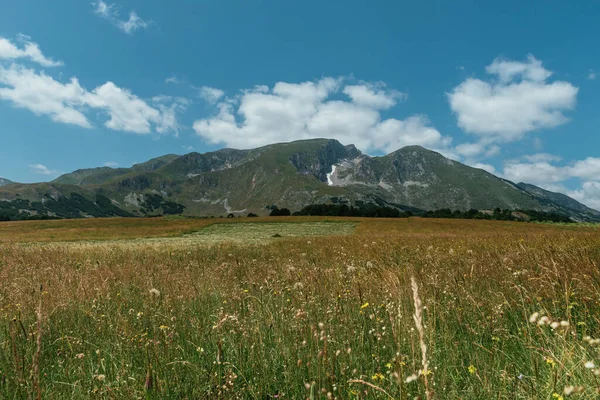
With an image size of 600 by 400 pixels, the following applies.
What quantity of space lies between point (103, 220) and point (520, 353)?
296 feet

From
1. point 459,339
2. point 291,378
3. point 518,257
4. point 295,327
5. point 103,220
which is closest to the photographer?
point 291,378

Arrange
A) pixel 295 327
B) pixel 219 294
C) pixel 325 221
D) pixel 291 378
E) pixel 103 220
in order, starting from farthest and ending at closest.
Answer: pixel 103 220 < pixel 325 221 < pixel 219 294 < pixel 295 327 < pixel 291 378

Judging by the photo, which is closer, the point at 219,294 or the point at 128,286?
the point at 219,294

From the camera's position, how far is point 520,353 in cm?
380

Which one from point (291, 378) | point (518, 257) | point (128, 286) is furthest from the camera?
point (518, 257)

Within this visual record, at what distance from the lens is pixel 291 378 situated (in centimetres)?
337

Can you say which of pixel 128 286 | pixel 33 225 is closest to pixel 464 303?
pixel 128 286

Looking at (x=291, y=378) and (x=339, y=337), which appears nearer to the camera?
(x=291, y=378)

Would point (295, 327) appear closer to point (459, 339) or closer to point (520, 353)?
point (459, 339)

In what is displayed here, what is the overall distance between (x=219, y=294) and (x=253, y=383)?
3406mm

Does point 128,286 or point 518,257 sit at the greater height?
point 518,257

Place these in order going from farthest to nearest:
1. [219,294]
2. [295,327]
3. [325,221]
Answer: [325,221]
[219,294]
[295,327]

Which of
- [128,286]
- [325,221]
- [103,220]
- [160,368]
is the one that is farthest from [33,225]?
[160,368]

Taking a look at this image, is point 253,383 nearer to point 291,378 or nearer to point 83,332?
point 291,378
